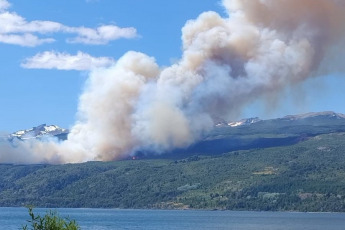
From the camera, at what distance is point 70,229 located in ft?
170

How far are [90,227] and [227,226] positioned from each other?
32806 millimetres

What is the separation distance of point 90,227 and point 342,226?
59.7 meters

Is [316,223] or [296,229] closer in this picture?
[296,229]

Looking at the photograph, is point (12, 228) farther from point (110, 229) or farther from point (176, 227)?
point (176, 227)

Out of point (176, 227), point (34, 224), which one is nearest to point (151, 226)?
point (176, 227)

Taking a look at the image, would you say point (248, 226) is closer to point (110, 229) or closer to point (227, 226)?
point (227, 226)

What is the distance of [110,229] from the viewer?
173500 mm

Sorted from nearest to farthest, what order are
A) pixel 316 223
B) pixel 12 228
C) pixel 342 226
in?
pixel 12 228 → pixel 342 226 → pixel 316 223

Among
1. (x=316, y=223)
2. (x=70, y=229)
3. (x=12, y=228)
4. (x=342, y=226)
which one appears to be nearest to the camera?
(x=70, y=229)

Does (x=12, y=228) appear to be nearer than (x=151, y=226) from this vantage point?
Yes

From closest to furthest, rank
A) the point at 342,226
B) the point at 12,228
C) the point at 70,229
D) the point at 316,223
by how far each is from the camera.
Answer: the point at 70,229 < the point at 12,228 < the point at 342,226 < the point at 316,223

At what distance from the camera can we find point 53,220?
2044 inches

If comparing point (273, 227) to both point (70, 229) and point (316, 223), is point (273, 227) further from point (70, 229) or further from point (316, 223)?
point (70, 229)

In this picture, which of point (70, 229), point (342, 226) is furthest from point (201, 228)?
point (70, 229)
